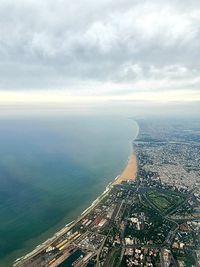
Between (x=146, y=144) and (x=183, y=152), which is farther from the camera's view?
(x=146, y=144)

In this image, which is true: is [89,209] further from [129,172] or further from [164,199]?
[129,172]

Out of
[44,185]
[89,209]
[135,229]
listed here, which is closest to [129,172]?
[44,185]

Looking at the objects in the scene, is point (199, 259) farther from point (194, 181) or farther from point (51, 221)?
point (194, 181)

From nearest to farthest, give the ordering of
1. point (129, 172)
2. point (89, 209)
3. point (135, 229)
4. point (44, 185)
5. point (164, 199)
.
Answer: point (135, 229) → point (89, 209) → point (164, 199) → point (44, 185) → point (129, 172)

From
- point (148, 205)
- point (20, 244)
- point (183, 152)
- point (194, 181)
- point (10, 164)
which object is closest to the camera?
point (20, 244)

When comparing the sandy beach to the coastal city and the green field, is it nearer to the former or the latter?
the coastal city

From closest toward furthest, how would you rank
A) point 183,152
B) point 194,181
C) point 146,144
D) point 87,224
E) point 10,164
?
point 87,224, point 194,181, point 10,164, point 183,152, point 146,144

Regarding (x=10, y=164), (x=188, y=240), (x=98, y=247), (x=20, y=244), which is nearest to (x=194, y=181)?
(x=188, y=240)

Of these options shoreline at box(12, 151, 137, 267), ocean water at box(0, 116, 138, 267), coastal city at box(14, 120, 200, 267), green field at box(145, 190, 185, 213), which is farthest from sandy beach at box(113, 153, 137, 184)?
green field at box(145, 190, 185, 213)
